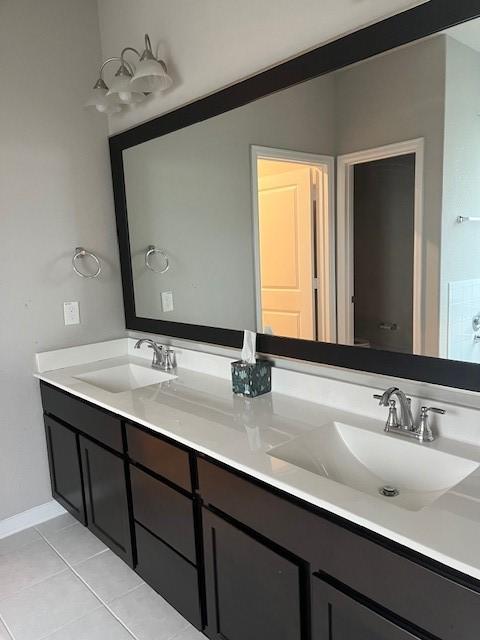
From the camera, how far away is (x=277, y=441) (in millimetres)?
1453

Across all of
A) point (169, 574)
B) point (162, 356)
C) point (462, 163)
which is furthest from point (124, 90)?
point (169, 574)

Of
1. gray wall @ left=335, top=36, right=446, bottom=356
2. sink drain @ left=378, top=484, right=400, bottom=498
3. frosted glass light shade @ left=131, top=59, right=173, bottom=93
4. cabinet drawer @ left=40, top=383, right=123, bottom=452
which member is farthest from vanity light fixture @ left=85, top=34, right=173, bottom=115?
sink drain @ left=378, top=484, right=400, bottom=498

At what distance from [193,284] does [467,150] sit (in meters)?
1.40

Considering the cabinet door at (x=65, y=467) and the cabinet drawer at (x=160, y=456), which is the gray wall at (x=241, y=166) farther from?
the cabinet door at (x=65, y=467)

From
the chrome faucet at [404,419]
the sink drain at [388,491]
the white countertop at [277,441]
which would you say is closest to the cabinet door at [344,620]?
the white countertop at [277,441]

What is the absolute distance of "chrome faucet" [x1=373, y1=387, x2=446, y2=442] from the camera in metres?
1.39

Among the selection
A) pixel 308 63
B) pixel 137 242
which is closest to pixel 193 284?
pixel 137 242

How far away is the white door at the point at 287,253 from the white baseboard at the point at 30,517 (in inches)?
63.8

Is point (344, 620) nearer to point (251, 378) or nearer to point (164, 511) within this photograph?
point (164, 511)

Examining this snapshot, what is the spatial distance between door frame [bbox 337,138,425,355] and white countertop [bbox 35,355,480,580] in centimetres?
31

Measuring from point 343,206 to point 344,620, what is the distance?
123 cm

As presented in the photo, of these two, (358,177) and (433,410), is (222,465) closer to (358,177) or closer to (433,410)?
(433,410)

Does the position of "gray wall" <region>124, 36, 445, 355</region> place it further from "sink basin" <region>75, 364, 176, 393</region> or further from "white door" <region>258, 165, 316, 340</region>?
"sink basin" <region>75, 364, 176, 393</region>

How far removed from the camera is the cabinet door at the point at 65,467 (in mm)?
2271
